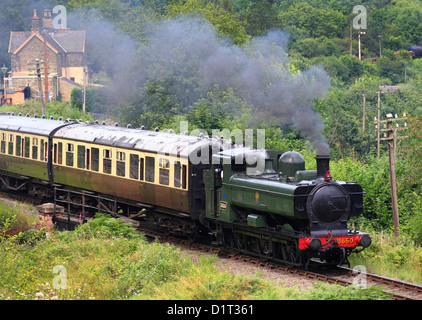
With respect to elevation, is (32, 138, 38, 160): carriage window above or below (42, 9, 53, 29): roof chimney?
below

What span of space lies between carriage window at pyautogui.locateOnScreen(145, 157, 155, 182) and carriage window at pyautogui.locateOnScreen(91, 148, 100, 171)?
113 inches

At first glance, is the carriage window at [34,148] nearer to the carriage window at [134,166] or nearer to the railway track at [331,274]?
the carriage window at [134,166]

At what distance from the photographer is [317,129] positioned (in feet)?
65.5

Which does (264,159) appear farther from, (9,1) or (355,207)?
(9,1)

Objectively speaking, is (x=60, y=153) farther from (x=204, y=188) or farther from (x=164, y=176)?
(x=204, y=188)

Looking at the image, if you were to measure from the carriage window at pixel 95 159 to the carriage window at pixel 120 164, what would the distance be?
1206mm

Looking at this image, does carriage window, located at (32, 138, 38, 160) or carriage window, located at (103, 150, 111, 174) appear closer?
carriage window, located at (103, 150, 111, 174)

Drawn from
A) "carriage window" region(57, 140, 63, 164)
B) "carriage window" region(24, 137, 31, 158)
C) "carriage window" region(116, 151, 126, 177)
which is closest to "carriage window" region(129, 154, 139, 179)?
"carriage window" region(116, 151, 126, 177)

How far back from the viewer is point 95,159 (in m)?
21.8

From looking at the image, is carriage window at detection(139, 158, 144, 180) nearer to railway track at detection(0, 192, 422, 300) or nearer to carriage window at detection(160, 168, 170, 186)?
carriage window at detection(160, 168, 170, 186)

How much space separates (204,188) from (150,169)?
7.04 feet

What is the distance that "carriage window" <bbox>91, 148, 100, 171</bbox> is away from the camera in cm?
2167

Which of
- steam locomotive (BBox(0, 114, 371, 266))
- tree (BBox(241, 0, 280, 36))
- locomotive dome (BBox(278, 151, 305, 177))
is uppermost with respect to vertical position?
tree (BBox(241, 0, 280, 36))

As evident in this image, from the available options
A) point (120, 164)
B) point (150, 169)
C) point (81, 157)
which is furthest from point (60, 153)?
point (150, 169)
